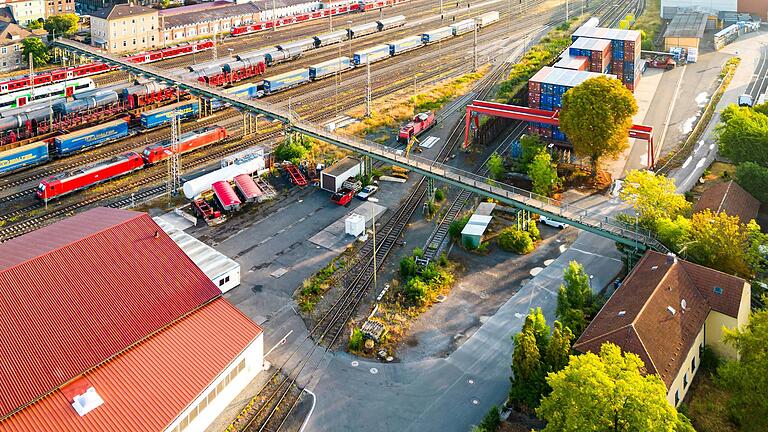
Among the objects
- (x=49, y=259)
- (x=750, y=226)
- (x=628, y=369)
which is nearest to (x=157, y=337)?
(x=49, y=259)

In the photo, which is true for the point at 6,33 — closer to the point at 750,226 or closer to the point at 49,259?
the point at 49,259

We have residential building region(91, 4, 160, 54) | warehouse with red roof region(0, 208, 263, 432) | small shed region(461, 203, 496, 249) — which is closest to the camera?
warehouse with red roof region(0, 208, 263, 432)

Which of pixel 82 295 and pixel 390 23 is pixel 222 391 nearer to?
pixel 82 295

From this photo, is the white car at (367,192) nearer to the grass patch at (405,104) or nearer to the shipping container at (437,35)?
the grass patch at (405,104)

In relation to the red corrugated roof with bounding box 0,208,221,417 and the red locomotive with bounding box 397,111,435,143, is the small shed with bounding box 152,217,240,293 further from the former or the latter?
the red locomotive with bounding box 397,111,435,143

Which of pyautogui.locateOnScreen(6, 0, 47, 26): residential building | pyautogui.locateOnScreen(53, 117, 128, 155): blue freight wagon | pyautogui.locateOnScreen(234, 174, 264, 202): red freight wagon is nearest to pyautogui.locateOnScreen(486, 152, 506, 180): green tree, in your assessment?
pyautogui.locateOnScreen(234, 174, 264, 202): red freight wagon

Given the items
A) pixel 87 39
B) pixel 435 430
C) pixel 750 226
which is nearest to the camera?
pixel 435 430
